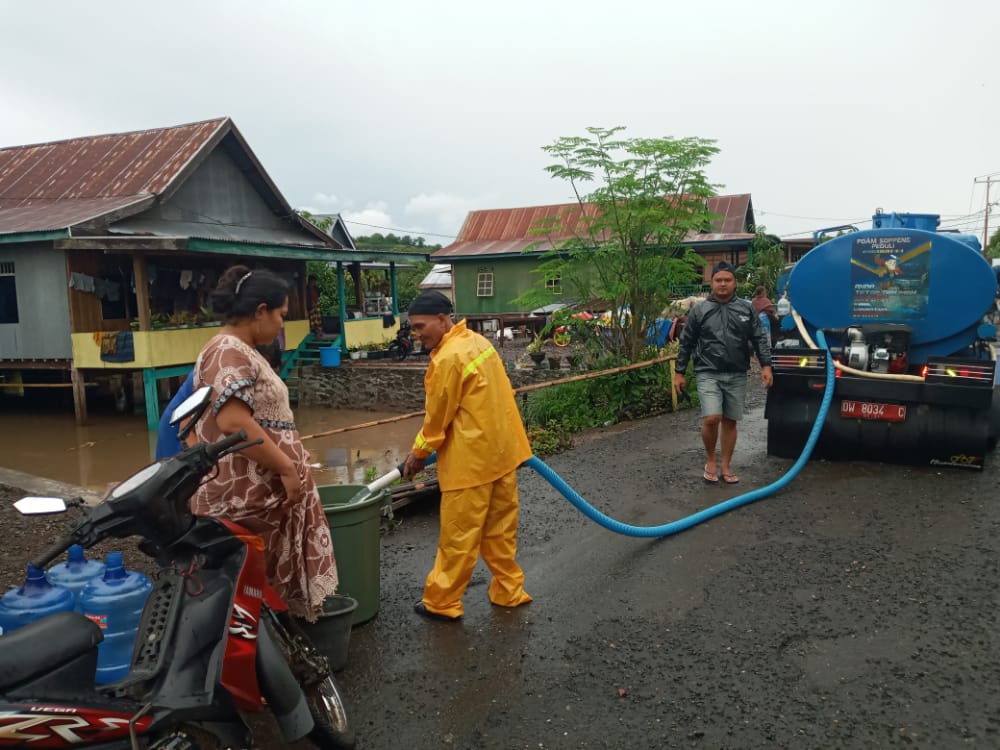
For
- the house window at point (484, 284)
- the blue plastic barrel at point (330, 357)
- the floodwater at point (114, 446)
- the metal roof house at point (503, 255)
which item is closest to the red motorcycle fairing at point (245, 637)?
the floodwater at point (114, 446)

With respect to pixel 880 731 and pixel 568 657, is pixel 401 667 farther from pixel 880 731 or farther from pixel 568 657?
pixel 880 731

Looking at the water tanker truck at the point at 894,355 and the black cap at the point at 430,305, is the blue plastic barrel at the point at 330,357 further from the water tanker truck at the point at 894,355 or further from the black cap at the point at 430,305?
the black cap at the point at 430,305

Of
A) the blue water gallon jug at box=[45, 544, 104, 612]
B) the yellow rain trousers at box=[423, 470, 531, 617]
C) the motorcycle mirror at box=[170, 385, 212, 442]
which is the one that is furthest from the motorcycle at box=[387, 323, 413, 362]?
the motorcycle mirror at box=[170, 385, 212, 442]

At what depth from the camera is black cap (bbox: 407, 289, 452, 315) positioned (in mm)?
3818

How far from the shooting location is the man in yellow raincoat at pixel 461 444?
3.80m

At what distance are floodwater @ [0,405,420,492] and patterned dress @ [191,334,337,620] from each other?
20.9 ft

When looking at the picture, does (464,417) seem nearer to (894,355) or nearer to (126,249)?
(894,355)

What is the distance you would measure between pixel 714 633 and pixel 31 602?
2.96 meters

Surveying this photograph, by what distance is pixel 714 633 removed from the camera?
3.68 metres

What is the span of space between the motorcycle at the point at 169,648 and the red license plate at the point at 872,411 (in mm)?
5396

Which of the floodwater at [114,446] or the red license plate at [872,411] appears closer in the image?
the red license plate at [872,411]

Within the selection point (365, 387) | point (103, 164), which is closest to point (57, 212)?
point (103, 164)

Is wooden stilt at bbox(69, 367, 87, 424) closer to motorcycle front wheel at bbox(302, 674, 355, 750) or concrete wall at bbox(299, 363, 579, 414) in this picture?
concrete wall at bbox(299, 363, 579, 414)

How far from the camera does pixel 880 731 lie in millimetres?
2840
